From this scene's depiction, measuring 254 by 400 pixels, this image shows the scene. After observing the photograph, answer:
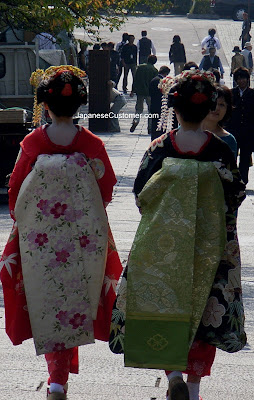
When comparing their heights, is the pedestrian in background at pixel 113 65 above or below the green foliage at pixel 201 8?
above

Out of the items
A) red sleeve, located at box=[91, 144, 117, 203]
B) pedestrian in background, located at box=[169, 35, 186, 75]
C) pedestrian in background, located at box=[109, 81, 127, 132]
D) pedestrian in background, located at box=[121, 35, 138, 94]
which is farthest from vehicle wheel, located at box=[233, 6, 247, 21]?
red sleeve, located at box=[91, 144, 117, 203]

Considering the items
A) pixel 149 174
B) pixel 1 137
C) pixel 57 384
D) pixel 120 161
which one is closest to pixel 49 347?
pixel 57 384

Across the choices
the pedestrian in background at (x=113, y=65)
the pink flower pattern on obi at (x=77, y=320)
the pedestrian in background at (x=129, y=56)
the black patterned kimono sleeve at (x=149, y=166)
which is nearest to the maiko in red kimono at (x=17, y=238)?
the pink flower pattern on obi at (x=77, y=320)

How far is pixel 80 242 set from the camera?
473 cm

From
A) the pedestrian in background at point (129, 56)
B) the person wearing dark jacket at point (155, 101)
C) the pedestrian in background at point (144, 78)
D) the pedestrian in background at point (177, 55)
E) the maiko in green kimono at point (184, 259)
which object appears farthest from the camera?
the pedestrian in background at point (177, 55)

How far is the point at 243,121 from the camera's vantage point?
496 inches

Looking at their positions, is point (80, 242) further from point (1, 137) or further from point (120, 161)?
point (120, 161)

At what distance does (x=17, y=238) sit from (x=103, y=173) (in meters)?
0.55

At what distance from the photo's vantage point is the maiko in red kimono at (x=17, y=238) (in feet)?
15.6

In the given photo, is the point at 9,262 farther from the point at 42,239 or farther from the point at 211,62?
the point at 211,62

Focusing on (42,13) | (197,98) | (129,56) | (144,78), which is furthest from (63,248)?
(129,56)

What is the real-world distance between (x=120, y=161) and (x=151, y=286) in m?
10.9

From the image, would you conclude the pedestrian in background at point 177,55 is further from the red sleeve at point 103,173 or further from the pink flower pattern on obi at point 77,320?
the pink flower pattern on obi at point 77,320

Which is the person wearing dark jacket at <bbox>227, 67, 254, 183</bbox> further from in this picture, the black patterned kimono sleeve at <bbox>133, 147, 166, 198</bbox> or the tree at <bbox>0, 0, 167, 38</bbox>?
the black patterned kimono sleeve at <bbox>133, 147, 166, 198</bbox>
